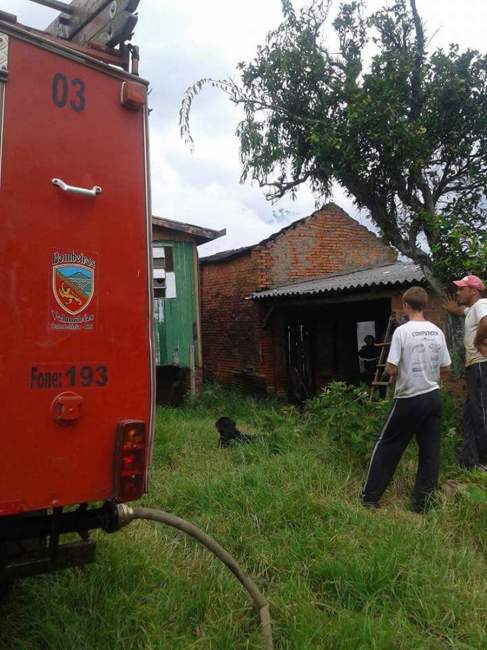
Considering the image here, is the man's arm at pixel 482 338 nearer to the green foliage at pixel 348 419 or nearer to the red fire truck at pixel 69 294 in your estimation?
the green foliage at pixel 348 419

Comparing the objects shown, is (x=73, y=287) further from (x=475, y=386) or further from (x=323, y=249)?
Result: (x=323, y=249)

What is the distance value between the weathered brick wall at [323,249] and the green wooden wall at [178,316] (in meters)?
2.04

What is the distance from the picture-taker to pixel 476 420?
487 cm

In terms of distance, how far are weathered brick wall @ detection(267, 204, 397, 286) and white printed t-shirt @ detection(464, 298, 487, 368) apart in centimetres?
805

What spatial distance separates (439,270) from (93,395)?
547 centimetres

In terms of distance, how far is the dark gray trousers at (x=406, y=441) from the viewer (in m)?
4.18

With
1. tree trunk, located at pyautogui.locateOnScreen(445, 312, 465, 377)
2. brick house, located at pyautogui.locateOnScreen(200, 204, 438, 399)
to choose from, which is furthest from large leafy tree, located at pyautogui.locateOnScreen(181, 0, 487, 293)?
brick house, located at pyautogui.locateOnScreen(200, 204, 438, 399)

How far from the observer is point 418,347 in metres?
4.25

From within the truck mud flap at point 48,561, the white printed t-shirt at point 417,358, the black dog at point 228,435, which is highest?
the white printed t-shirt at point 417,358

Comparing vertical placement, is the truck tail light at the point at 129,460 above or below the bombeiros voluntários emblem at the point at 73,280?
below

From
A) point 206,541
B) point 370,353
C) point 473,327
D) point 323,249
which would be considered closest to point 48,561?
point 206,541

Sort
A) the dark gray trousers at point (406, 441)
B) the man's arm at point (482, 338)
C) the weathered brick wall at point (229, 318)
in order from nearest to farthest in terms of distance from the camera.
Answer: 1. the dark gray trousers at point (406, 441)
2. the man's arm at point (482, 338)
3. the weathered brick wall at point (229, 318)

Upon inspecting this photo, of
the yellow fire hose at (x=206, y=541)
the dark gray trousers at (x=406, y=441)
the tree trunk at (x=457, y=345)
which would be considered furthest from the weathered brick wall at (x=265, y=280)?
the yellow fire hose at (x=206, y=541)

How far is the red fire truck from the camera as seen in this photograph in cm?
205
